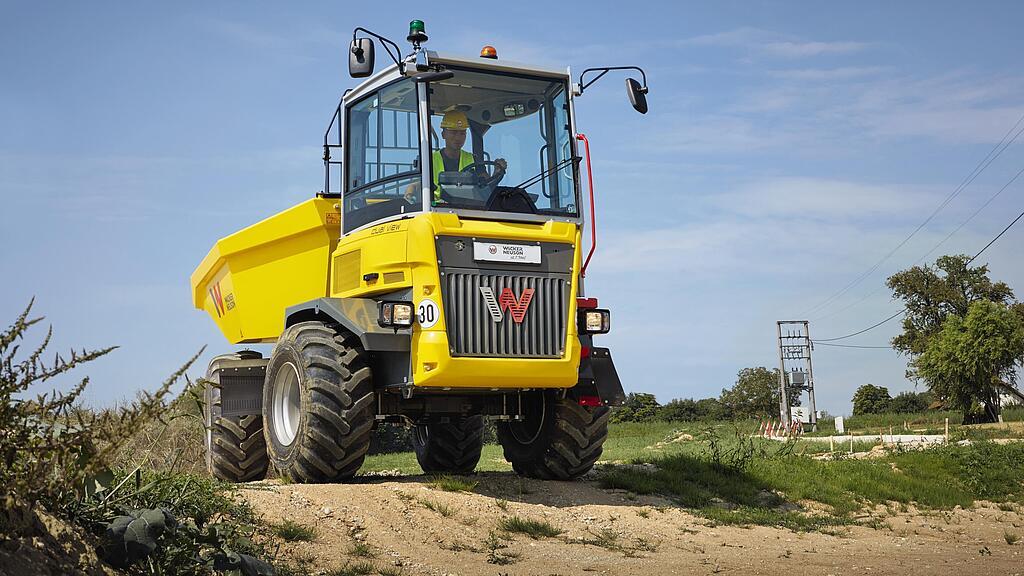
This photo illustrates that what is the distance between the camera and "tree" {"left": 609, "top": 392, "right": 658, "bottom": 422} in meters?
55.2

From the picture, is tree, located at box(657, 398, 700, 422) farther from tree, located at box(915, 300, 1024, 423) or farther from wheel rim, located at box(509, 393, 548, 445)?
wheel rim, located at box(509, 393, 548, 445)

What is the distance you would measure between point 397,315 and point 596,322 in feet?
7.26

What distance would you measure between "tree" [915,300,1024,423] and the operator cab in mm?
42462

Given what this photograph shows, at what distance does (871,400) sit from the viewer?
71.6 m

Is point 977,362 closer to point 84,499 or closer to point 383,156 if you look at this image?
point 383,156

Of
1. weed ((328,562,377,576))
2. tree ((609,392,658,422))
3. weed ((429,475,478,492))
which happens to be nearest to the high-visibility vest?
weed ((429,475,478,492))

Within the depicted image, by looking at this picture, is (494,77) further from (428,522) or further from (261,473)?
(261,473)

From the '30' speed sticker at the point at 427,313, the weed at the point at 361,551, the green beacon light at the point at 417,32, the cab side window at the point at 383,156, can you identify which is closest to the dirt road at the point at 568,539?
the weed at the point at 361,551

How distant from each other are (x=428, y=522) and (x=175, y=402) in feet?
15.1

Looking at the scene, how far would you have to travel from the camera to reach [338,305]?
10750 millimetres

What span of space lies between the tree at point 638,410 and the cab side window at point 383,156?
4261 centimetres

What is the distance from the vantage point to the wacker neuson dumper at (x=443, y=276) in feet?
34.0

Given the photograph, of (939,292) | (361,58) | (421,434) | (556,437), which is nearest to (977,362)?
(939,292)

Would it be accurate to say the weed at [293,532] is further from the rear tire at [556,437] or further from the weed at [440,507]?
the rear tire at [556,437]
